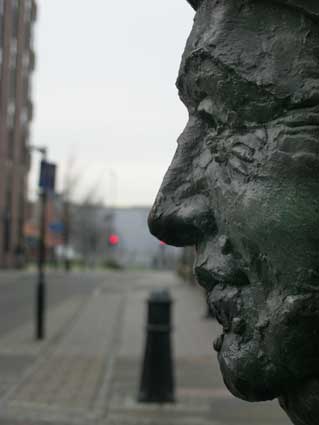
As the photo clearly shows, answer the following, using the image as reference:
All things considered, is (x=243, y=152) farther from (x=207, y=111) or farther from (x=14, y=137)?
(x=14, y=137)

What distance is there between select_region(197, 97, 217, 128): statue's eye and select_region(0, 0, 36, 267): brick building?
35.4 meters

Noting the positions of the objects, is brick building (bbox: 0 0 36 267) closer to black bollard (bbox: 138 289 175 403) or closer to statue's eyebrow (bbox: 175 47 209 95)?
black bollard (bbox: 138 289 175 403)

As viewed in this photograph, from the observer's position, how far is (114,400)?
690 cm

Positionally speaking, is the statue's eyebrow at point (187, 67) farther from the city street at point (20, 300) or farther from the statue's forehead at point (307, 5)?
the city street at point (20, 300)

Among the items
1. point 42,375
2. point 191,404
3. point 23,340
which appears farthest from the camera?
point 23,340

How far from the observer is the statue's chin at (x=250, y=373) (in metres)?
1.14

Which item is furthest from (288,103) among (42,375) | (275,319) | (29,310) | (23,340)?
(29,310)

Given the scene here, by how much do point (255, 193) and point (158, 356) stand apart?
6.07 m

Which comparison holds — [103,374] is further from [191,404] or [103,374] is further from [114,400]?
[191,404]

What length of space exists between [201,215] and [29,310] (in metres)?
15.9

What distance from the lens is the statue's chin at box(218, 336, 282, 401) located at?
1.14 metres

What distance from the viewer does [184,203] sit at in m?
1.31

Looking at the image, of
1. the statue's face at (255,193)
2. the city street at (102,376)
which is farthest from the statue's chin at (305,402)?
the city street at (102,376)

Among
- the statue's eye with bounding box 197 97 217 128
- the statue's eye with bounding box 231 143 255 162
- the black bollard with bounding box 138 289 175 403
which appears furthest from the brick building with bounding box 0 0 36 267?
the statue's eye with bounding box 231 143 255 162
